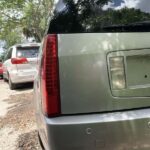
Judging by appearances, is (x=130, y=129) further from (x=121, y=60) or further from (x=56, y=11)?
(x=56, y=11)

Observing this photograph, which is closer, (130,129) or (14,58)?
(130,129)

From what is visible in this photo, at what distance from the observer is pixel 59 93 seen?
113 inches

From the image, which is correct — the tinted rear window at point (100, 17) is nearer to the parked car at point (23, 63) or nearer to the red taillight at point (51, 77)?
the red taillight at point (51, 77)

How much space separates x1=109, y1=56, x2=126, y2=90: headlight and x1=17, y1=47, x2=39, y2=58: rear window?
955 cm

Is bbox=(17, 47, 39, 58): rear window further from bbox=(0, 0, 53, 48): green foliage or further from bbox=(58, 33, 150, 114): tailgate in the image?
bbox=(58, 33, 150, 114): tailgate

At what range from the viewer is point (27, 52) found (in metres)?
12.3

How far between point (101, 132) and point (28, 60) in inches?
376

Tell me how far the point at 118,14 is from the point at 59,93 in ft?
2.69

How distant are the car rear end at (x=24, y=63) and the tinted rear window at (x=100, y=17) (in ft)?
30.2

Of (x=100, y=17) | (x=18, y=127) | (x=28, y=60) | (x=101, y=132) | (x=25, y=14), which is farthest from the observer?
(x=25, y=14)

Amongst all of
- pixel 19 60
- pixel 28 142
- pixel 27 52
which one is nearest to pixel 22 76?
pixel 19 60

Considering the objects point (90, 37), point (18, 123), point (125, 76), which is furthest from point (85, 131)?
point (18, 123)

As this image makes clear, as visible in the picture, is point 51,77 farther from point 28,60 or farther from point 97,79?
point 28,60

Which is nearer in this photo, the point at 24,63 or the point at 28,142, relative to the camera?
the point at 28,142
